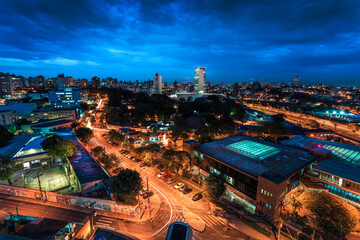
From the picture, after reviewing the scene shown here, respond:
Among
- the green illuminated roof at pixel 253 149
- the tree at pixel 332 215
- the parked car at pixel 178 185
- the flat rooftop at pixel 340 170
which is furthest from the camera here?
the green illuminated roof at pixel 253 149

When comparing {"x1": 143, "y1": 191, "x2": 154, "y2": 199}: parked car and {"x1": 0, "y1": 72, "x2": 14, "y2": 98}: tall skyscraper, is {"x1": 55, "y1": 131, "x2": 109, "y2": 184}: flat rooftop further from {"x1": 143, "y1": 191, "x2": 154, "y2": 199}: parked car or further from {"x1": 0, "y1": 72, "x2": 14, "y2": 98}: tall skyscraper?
{"x1": 0, "y1": 72, "x2": 14, "y2": 98}: tall skyscraper

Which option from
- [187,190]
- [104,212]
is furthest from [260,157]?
[104,212]

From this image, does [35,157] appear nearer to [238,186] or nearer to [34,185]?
[34,185]

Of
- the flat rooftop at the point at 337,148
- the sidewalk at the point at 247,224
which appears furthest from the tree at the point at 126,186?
the flat rooftop at the point at 337,148

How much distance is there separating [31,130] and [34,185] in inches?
1459

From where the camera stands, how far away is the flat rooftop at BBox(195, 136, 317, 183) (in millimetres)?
21406

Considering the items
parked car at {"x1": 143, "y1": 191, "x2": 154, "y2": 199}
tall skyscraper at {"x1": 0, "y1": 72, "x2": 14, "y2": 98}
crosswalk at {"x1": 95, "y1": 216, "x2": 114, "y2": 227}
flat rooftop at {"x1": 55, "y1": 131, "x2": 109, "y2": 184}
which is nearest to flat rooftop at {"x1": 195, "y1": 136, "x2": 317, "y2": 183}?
parked car at {"x1": 143, "y1": 191, "x2": 154, "y2": 199}

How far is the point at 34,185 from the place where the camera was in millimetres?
25906

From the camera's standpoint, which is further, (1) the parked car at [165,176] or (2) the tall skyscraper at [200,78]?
(2) the tall skyscraper at [200,78]

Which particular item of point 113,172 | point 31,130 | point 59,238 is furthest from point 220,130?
point 31,130

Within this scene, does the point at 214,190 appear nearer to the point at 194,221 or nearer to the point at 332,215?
the point at 194,221

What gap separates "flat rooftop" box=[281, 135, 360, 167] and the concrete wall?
95.5 feet

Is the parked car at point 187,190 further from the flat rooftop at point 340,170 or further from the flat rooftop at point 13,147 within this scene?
the flat rooftop at point 13,147

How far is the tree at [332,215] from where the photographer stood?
51.0 ft
